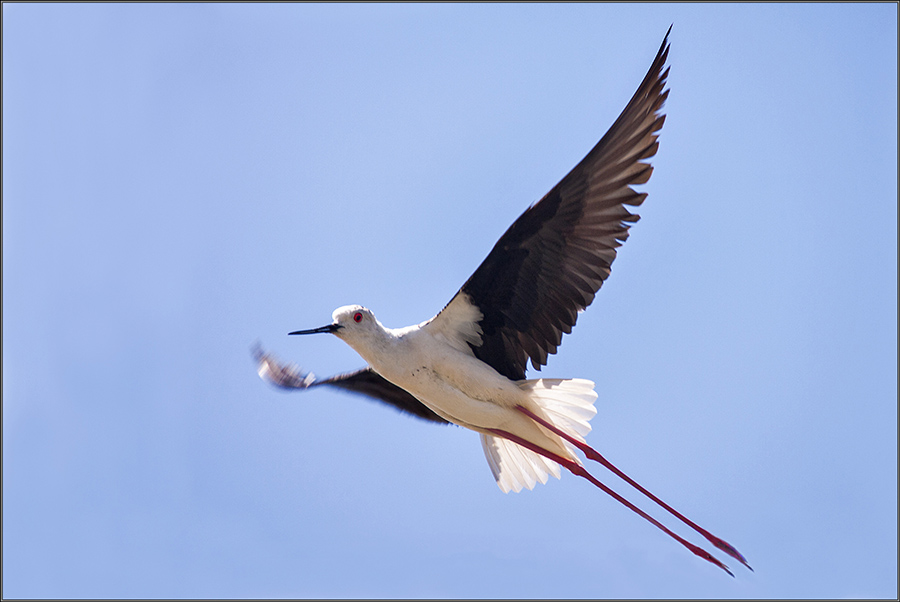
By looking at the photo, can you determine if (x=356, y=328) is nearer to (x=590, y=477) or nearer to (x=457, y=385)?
(x=457, y=385)

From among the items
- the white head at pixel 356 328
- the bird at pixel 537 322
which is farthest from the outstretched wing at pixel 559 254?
the white head at pixel 356 328

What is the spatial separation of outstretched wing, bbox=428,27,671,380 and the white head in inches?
18.4

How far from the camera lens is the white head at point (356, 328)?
570 centimetres

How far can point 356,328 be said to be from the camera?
5.72 metres

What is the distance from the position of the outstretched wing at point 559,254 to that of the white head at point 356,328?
1.54ft

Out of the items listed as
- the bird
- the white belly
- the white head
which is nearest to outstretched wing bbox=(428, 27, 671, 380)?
the bird

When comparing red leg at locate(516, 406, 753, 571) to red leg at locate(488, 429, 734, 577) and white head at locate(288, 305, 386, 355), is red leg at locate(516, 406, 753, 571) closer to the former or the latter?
red leg at locate(488, 429, 734, 577)

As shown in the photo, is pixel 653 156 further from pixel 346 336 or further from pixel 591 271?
pixel 346 336

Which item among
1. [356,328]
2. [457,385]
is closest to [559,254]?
[457,385]

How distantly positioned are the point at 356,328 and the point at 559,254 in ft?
4.78

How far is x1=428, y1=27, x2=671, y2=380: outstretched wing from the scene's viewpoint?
5.21m

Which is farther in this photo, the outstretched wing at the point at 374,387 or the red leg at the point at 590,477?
the outstretched wing at the point at 374,387

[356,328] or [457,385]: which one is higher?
[356,328]

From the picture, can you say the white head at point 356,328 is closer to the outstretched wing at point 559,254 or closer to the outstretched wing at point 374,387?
the outstretched wing at point 559,254
